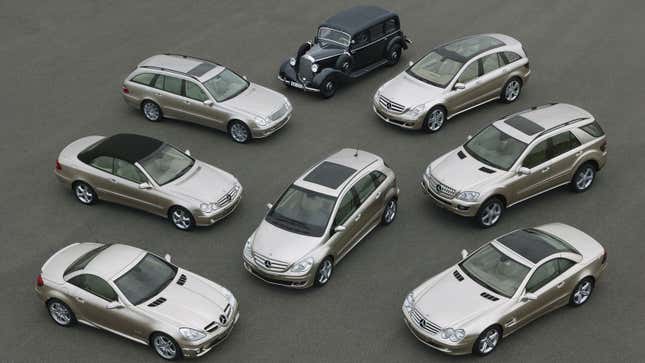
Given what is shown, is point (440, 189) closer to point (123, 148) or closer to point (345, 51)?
point (345, 51)

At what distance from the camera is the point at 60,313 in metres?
14.5

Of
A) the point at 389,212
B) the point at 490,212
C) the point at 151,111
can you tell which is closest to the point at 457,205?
the point at 490,212

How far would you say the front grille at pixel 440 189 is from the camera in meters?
16.8

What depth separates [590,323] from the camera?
1457 centimetres

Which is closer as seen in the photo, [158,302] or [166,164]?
[158,302]

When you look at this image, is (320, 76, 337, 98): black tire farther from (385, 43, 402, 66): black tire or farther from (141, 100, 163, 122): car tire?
(141, 100, 163, 122): car tire

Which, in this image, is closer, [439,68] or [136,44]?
[439,68]

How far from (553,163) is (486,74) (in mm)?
4354

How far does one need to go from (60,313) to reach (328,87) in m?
10.3

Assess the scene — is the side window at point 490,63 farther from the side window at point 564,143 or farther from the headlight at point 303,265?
the headlight at point 303,265

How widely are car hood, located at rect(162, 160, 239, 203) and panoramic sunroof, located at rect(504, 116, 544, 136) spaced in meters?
6.35

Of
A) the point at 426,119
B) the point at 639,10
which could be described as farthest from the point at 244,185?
the point at 639,10

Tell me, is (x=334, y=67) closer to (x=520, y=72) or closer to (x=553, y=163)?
(x=520, y=72)

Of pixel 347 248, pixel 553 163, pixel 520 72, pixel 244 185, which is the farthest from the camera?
pixel 520 72
